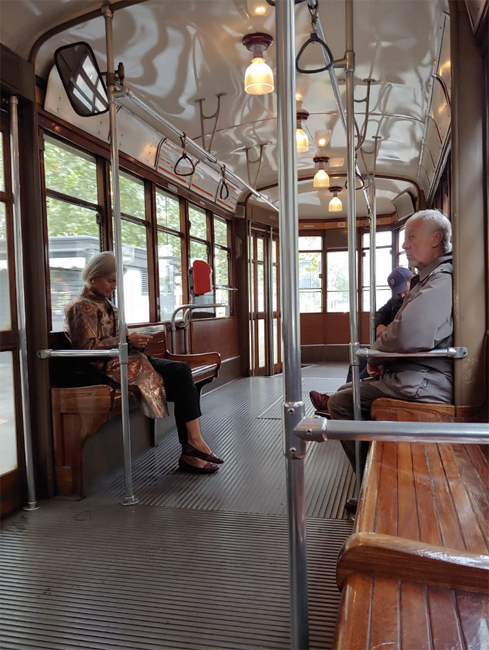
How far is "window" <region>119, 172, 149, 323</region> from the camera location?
4.45 metres

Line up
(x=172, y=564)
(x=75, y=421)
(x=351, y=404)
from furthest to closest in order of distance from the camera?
(x=75, y=421), (x=351, y=404), (x=172, y=564)

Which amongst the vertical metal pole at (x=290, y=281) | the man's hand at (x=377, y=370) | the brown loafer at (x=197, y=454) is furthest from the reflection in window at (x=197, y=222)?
the vertical metal pole at (x=290, y=281)

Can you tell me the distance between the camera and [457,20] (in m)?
2.25

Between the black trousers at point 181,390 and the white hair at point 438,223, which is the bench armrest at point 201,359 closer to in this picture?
the black trousers at point 181,390

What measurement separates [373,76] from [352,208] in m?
2.14

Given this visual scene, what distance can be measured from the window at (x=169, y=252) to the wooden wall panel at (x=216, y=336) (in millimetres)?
572

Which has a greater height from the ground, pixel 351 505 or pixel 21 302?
pixel 21 302

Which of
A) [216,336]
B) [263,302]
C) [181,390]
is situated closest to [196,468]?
[181,390]

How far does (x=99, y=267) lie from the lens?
10.6 feet

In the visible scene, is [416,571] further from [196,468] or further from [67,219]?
[67,219]

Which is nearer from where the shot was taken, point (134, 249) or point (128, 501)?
point (128, 501)

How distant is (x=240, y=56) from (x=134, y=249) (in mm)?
1825

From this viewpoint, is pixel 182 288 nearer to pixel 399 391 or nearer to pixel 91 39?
pixel 91 39

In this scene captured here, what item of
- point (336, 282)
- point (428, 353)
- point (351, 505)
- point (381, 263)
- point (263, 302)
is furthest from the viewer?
point (336, 282)
